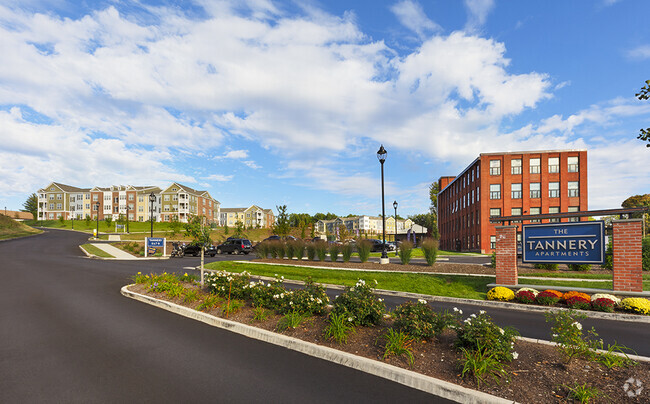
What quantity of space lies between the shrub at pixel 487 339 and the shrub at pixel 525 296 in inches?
267

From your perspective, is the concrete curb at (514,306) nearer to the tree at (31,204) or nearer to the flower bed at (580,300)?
the flower bed at (580,300)

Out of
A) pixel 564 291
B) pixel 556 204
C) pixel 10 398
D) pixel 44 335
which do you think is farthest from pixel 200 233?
pixel 556 204

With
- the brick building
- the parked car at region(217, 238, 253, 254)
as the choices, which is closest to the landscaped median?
the parked car at region(217, 238, 253, 254)

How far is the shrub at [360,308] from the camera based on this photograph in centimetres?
689

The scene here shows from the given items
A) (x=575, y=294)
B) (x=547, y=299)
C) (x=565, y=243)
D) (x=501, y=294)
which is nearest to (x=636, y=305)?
(x=575, y=294)

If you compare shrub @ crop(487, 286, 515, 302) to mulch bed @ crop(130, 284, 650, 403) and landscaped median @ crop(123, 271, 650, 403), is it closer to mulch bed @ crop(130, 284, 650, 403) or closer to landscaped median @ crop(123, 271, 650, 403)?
landscaped median @ crop(123, 271, 650, 403)

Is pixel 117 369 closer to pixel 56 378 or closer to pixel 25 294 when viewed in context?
pixel 56 378

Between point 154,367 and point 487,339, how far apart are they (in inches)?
208

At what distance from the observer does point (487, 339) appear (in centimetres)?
514

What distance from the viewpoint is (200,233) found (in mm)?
12211

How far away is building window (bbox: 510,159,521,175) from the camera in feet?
150

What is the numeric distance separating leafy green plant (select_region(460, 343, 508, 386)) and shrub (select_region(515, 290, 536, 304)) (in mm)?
7233

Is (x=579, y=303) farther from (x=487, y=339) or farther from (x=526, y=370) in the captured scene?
(x=487, y=339)

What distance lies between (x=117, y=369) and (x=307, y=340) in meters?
3.19
